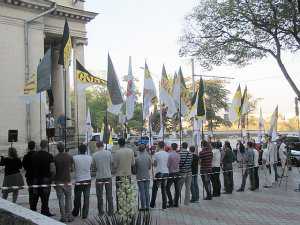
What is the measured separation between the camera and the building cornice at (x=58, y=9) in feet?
91.9

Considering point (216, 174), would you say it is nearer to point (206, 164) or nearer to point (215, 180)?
point (215, 180)

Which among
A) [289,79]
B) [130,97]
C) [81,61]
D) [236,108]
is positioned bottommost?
[236,108]

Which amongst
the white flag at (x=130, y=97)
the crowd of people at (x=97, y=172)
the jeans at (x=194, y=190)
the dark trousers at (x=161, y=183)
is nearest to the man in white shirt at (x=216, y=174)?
the crowd of people at (x=97, y=172)

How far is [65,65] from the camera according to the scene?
1475 cm

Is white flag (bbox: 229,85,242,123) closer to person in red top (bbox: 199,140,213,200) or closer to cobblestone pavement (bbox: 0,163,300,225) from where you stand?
cobblestone pavement (bbox: 0,163,300,225)

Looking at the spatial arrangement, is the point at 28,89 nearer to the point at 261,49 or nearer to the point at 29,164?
the point at 29,164

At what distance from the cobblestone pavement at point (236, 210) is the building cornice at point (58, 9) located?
15.4m

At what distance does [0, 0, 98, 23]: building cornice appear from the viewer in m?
28.0

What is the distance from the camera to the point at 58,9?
31500mm

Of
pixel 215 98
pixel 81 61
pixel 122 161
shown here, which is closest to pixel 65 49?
pixel 122 161

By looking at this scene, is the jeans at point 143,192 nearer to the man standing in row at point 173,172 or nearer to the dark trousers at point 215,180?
the man standing in row at point 173,172

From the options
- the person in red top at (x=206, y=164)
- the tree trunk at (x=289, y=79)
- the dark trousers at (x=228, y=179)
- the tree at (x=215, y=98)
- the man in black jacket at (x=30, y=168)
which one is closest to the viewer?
the man in black jacket at (x=30, y=168)

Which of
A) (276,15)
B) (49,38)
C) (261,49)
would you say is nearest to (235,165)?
(261,49)

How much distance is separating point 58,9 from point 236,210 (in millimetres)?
22792
